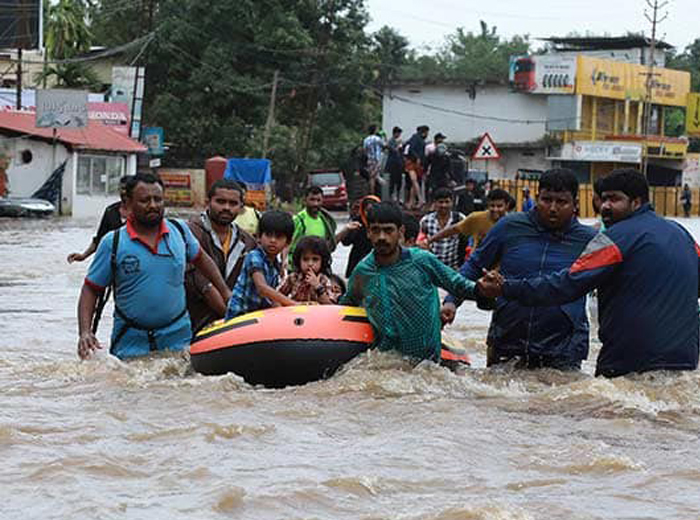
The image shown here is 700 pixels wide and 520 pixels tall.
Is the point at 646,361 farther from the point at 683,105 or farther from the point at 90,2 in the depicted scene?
the point at 683,105

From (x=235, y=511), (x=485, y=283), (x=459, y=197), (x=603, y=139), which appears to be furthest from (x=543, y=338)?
(x=603, y=139)

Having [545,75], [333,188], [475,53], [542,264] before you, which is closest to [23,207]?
[333,188]

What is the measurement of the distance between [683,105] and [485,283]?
241ft

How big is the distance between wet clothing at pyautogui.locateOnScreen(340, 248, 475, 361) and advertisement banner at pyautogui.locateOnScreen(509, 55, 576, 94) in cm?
5919

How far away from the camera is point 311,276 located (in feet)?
30.6

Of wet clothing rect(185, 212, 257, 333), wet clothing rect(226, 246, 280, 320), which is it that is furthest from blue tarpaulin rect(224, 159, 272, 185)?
wet clothing rect(226, 246, 280, 320)

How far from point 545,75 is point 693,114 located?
14.2m

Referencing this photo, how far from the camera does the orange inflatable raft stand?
8.69 meters

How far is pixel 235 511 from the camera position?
588 centimetres

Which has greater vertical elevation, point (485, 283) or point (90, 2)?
point (90, 2)

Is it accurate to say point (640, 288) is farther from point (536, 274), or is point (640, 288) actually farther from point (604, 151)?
point (604, 151)

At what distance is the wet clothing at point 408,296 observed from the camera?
8328 mm

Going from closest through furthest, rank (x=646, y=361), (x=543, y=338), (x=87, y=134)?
(x=646, y=361)
(x=543, y=338)
(x=87, y=134)

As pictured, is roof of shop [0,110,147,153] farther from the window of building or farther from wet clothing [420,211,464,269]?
wet clothing [420,211,464,269]
